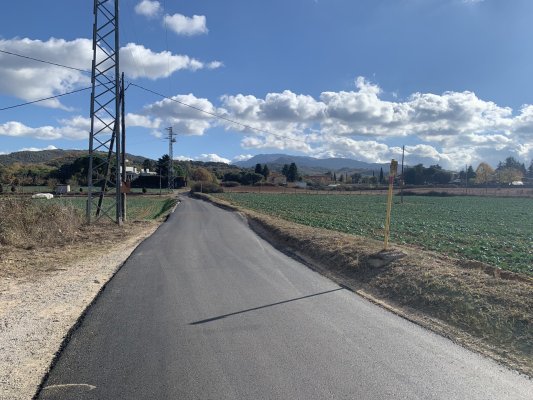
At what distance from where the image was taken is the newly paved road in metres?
4.19

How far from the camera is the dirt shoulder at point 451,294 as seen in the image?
18.7 feet

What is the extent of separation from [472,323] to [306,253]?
7.51 metres

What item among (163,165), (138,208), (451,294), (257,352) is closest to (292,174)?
(163,165)

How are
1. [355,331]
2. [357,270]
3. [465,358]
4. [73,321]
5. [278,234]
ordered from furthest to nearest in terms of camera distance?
[278,234], [357,270], [73,321], [355,331], [465,358]

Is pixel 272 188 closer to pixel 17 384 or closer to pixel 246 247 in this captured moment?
pixel 246 247

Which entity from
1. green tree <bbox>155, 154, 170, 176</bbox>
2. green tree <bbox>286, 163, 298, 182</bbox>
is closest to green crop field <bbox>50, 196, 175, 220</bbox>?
green tree <bbox>155, 154, 170, 176</bbox>

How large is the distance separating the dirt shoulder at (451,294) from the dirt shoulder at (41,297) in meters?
5.01

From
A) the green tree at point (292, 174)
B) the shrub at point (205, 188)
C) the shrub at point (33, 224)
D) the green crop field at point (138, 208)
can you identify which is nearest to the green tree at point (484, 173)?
the green tree at point (292, 174)

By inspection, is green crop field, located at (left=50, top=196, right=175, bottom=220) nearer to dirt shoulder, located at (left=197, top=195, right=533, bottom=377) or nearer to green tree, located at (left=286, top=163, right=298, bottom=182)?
dirt shoulder, located at (left=197, top=195, right=533, bottom=377)

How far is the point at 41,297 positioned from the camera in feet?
25.8

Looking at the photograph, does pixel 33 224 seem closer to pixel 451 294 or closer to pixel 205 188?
pixel 451 294

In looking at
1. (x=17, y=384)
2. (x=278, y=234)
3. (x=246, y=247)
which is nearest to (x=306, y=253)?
(x=246, y=247)

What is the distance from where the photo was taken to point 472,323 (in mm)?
6316

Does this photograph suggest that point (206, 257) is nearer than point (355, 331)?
No
